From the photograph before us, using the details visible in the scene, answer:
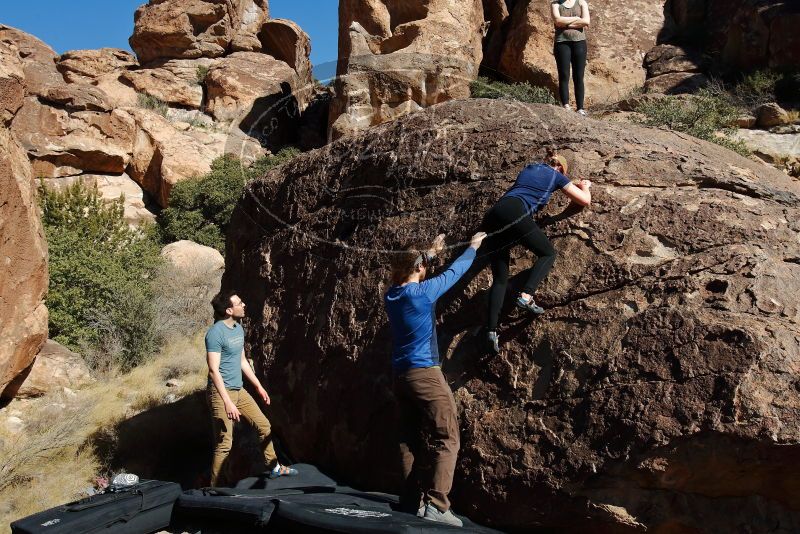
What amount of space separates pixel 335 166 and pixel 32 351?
485cm

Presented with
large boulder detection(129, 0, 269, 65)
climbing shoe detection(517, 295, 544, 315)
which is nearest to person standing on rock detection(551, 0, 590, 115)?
climbing shoe detection(517, 295, 544, 315)

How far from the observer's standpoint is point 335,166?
5.65m

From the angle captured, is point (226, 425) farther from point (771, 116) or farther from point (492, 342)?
point (771, 116)

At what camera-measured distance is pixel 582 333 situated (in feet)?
12.6

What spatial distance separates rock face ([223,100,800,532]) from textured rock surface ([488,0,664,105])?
12.1 meters

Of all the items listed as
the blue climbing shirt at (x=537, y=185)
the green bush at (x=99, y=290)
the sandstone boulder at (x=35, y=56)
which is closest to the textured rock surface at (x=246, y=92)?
the sandstone boulder at (x=35, y=56)

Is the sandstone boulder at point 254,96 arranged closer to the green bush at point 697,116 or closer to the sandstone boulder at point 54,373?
the green bush at point 697,116

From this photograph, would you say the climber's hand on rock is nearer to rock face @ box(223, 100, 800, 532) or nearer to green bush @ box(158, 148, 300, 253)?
rock face @ box(223, 100, 800, 532)

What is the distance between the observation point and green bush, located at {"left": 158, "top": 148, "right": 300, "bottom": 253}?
19344 millimetres

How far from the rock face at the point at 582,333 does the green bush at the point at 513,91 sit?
31.5 ft

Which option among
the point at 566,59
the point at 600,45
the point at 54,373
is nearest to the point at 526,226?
the point at 566,59

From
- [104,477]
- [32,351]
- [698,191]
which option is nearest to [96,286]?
[32,351]

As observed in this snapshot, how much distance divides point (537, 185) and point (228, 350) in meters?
2.22

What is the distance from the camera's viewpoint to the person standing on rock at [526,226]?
399cm
